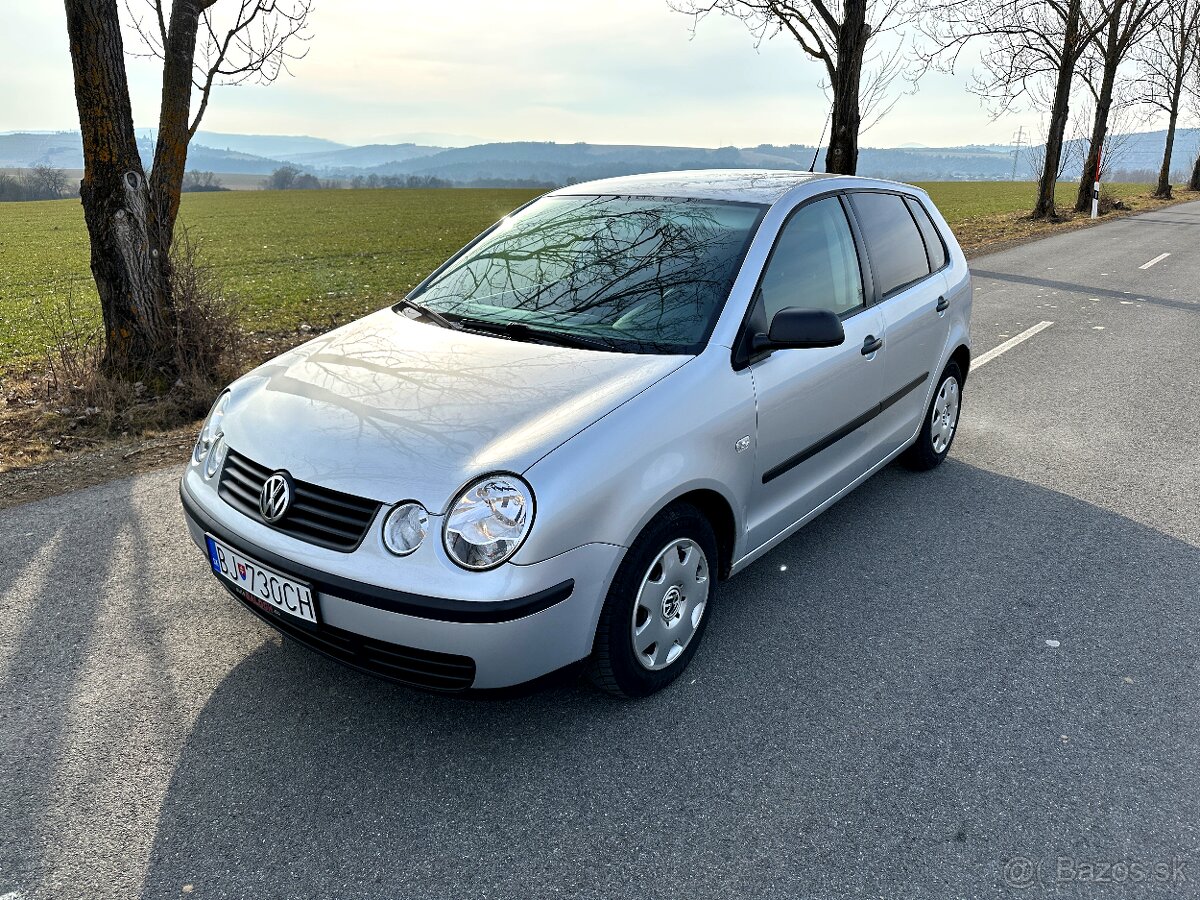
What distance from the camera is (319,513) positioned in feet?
8.56

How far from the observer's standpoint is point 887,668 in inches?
126

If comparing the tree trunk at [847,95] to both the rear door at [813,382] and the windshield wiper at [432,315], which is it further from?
the windshield wiper at [432,315]

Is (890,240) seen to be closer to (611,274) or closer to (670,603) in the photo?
(611,274)

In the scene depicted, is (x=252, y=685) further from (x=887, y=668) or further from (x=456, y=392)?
(x=887, y=668)

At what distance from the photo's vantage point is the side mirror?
312 cm

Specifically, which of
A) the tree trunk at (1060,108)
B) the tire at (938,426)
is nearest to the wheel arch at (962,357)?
the tire at (938,426)

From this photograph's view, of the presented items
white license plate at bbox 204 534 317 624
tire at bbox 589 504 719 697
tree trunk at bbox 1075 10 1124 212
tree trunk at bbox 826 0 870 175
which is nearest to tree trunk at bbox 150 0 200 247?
white license plate at bbox 204 534 317 624

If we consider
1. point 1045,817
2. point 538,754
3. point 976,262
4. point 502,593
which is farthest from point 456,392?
point 976,262

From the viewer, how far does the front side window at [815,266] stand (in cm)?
346

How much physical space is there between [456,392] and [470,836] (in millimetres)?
1363

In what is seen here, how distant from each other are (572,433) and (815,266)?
1655mm

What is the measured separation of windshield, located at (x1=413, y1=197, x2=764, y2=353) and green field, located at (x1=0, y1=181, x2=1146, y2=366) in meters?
3.97

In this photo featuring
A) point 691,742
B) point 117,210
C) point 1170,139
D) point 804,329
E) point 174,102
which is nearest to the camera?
point 691,742

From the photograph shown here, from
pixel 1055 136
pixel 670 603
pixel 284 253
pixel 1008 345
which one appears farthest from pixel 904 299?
pixel 284 253
